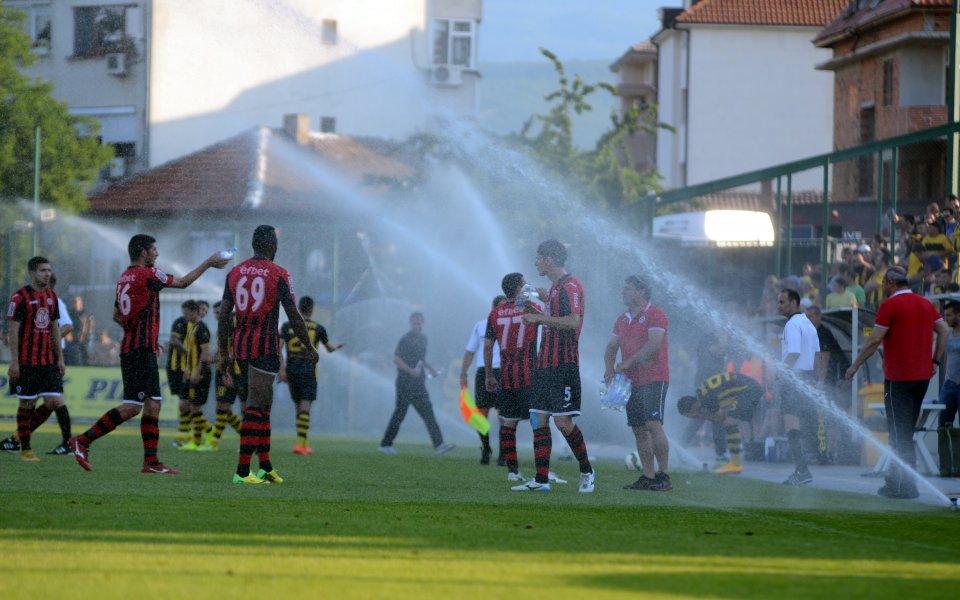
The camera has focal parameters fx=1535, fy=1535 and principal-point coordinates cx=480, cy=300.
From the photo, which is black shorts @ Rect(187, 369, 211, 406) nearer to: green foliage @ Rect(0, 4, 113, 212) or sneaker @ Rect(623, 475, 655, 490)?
sneaker @ Rect(623, 475, 655, 490)

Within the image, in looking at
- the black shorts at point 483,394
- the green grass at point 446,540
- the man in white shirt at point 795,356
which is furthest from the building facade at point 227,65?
the green grass at point 446,540

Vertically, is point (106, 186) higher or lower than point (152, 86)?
lower

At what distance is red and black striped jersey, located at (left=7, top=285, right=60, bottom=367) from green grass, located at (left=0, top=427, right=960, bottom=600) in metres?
2.15

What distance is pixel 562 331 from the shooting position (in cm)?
1332

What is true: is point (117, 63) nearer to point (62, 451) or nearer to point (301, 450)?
point (301, 450)

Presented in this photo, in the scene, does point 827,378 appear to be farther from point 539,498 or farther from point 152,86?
point 152,86

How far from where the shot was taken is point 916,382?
14.0m

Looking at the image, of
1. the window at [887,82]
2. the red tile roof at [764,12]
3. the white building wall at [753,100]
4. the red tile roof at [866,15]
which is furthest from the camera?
the red tile roof at [764,12]

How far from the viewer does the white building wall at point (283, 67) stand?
46500mm

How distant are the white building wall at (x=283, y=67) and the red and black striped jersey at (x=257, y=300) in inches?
1309

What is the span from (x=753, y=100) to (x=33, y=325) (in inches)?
2009

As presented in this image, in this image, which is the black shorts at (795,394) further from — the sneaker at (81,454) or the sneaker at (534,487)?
the sneaker at (81,454)

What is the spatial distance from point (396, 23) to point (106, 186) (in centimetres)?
1078

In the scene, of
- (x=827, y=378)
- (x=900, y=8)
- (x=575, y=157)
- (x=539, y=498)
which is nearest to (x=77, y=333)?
(x=575, y=157)
